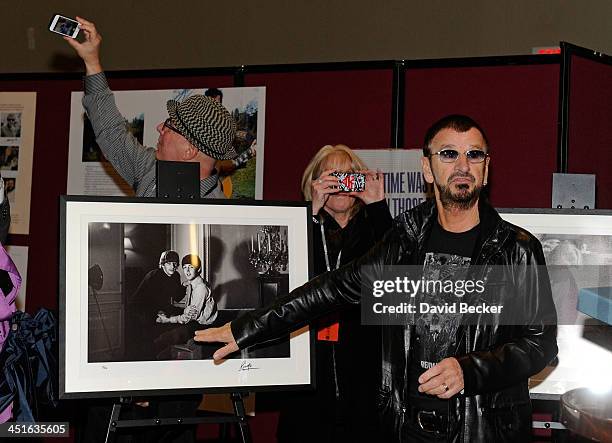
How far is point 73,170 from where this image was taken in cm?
482

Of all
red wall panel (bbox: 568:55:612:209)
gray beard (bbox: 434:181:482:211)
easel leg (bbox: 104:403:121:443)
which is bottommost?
easel leg (bbox: 104:403:121:443)

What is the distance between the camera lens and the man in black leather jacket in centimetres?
264

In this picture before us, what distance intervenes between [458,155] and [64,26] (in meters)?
1.51

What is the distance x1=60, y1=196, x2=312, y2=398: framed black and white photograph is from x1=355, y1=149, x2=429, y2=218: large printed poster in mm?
1147

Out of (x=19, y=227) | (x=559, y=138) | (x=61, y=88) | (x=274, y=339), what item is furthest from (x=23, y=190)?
(x=559, y=138)

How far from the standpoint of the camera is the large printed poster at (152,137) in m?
4.52

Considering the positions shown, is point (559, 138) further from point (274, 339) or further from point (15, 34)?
point (15, 34)

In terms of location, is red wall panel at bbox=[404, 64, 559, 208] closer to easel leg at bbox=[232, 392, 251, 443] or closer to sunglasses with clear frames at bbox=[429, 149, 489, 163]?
sunglasses with clear frames at bbox=[429, 149, 489, 163]

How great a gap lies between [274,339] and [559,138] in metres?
1.78

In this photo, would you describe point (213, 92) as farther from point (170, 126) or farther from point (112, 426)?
point (112, 426)

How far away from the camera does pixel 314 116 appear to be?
4.47 meters

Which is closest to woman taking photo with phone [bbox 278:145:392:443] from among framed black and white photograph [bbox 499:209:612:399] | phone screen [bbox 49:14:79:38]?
framed black and white photograph [bbox 499:209:612:399]

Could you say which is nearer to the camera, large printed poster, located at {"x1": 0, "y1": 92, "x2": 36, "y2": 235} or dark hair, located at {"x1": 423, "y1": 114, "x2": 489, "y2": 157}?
dark hair, located at {"x1": 423, "y1": 114, "x2": 489, "y2": 157}

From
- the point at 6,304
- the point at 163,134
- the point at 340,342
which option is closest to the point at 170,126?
the point at 163,134
